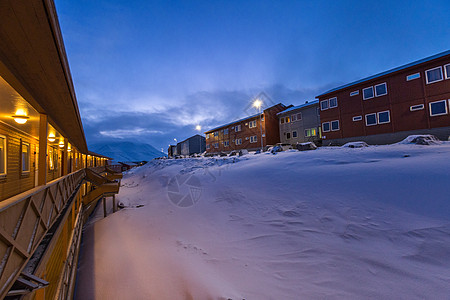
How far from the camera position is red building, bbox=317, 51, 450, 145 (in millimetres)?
15328

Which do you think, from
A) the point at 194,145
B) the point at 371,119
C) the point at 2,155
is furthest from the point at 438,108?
the point at 194,145

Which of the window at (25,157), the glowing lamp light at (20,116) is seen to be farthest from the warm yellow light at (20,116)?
the window at (25,157)

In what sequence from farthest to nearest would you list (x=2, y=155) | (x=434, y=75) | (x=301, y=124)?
(x=301, y=124) < (x=434, y=75) < (x=2, y=155)

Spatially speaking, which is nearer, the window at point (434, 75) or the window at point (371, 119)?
the window at point (434, 75)

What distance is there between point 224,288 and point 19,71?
6557 mm

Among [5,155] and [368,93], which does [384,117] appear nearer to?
[368,93]

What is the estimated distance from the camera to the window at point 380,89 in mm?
18547

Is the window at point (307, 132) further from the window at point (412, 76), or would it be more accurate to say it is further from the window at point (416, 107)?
the window at point (412, 76)

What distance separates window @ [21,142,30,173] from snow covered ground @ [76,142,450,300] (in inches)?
182

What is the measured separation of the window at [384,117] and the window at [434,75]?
3.88 metres

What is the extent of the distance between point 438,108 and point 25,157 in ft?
101

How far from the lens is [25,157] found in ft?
26.4

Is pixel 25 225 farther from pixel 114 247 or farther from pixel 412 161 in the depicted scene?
pixel 412 161

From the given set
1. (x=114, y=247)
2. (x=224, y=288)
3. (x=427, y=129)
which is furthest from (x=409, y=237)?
(x=427, y=129)
